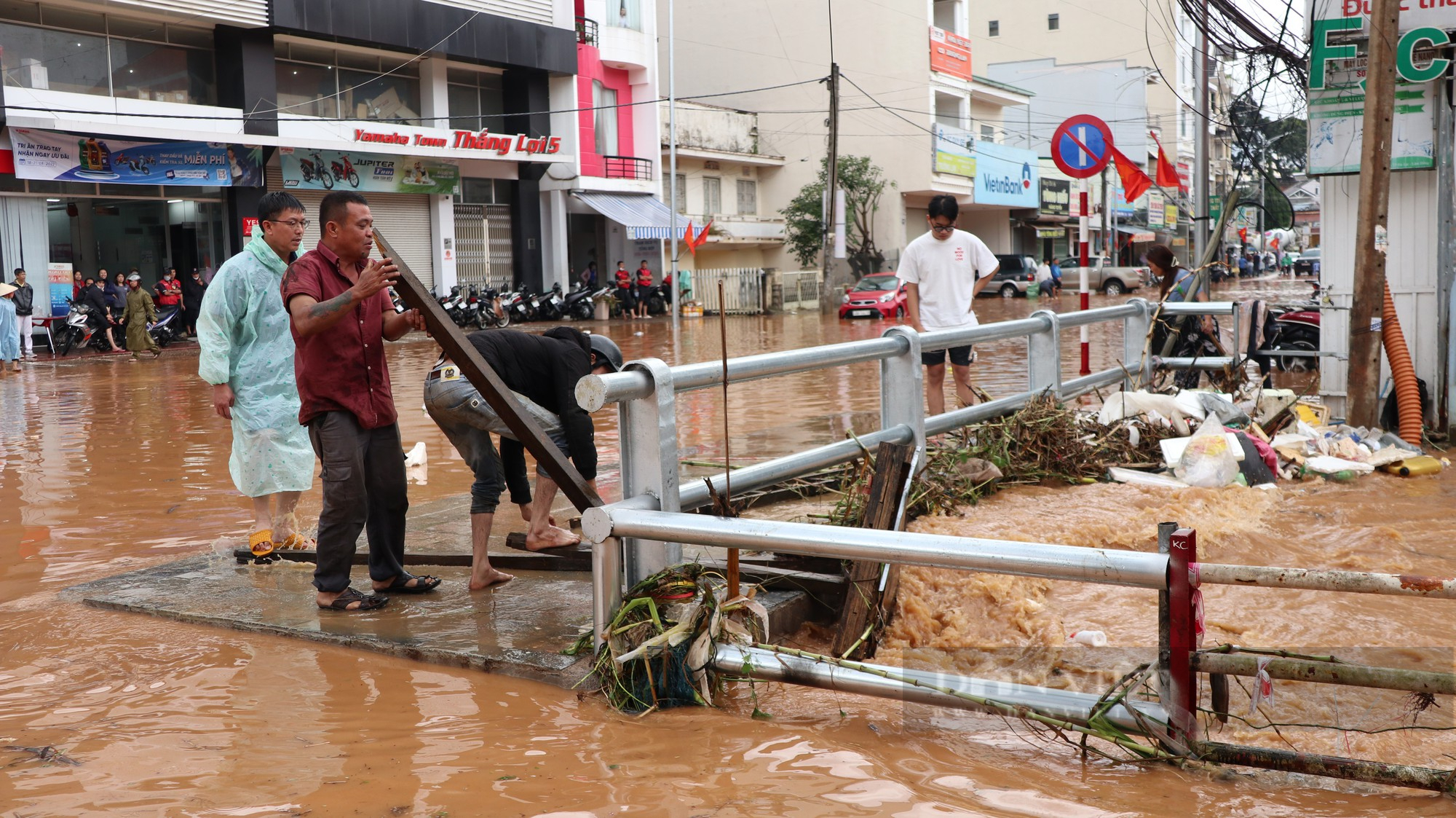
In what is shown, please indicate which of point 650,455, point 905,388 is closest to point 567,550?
point 650,455

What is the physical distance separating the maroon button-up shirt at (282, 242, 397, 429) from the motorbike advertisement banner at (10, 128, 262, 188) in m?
21.8

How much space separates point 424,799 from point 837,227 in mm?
34177

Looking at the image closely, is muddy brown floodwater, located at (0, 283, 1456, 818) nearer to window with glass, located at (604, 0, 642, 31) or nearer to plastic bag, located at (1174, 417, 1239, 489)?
plastic bag, located at (1174, 417, 1239, 489)

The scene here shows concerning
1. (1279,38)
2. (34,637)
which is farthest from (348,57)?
(34,637)

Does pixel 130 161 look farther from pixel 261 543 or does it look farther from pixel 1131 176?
pixel 261 543

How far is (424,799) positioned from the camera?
3020mm

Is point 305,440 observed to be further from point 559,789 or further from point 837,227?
point 837,227

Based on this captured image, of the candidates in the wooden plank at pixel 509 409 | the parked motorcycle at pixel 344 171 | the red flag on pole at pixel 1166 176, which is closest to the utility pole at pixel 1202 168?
the red flag on pole at pixel 1166 176

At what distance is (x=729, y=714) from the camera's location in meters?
3.58

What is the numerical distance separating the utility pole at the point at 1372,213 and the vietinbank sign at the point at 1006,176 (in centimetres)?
4094

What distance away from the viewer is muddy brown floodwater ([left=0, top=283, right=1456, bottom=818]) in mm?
2967

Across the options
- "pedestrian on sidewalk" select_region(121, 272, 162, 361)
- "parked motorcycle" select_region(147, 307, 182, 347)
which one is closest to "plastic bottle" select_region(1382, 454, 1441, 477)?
"pedestrian on sidewalk" select_region(121, 272, 162, 361)

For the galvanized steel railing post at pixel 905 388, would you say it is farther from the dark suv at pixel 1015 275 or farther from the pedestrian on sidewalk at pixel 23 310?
the dark suv at pixel 1015 275

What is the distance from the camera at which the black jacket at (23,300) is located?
68.9 ft
